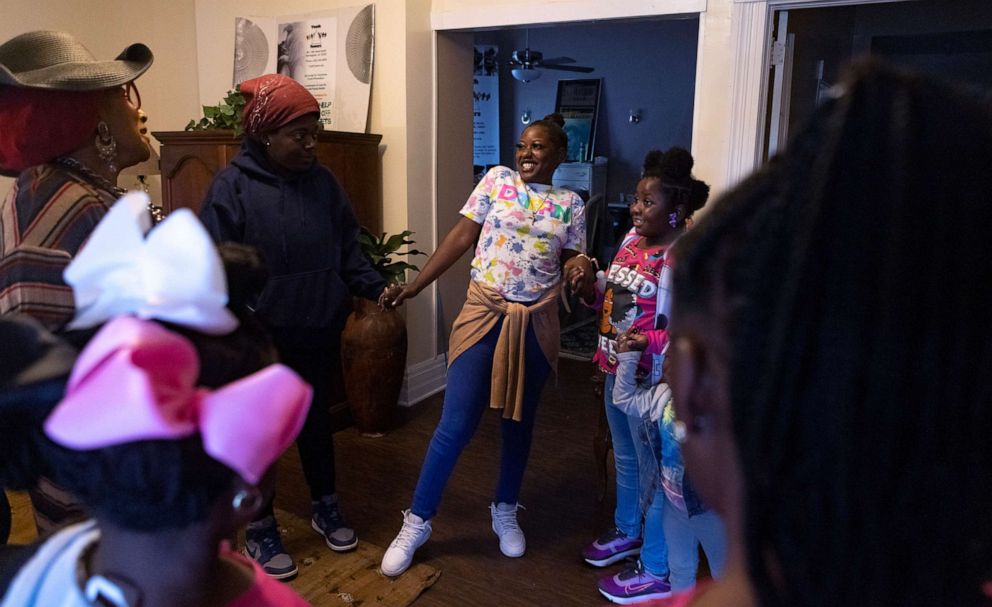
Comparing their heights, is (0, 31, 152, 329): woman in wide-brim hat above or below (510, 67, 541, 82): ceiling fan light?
below

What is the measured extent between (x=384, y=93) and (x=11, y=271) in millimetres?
2520

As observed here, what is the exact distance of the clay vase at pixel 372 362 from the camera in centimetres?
324

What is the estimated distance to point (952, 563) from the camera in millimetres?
513

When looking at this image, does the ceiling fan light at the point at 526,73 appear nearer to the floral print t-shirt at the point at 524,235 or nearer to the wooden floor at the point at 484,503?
the wooden floor at the point at 484,503

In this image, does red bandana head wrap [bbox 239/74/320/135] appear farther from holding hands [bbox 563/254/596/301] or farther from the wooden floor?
the wooden floor

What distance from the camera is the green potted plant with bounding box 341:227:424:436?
10.6 feet

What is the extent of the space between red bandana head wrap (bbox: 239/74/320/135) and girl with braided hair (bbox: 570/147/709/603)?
933 mm

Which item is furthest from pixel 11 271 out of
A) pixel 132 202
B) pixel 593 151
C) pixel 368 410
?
pixel 593 151

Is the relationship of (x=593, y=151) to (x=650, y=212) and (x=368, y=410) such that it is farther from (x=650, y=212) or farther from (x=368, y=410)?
(x=650, y=212)

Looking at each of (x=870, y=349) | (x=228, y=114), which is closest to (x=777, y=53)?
(x=228, y=114)

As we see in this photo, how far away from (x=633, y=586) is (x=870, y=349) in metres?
1.91

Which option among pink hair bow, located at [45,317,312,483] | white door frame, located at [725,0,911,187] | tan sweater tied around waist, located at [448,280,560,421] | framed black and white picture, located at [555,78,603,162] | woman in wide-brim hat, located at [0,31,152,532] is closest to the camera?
pink hair bow, located at [45,317,312,483]

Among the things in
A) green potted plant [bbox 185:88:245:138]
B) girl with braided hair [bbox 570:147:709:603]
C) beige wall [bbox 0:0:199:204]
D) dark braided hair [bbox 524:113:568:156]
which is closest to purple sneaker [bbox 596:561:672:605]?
girl with braided hair [bbox 570:147:709:603]

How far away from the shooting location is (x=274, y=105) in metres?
2.07
